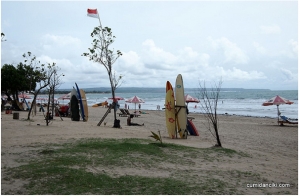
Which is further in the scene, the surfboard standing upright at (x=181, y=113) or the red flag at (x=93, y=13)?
the red flag at (x=93, y=13)

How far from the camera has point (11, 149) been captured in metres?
8.27

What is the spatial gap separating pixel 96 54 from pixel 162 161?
1111 centimetres

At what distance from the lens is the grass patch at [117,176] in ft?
17.3

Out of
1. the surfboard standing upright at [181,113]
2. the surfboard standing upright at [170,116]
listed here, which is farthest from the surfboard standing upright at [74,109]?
the surfboard standing upright at [181,113]

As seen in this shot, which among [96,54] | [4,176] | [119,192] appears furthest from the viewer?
[96,54]

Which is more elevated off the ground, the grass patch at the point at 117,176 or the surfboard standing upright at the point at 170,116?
the surfboard standing upright at the point at 170,116

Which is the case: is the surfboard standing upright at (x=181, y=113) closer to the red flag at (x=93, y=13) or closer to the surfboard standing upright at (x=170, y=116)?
the surfboard standing upright at (x=170, y=116)

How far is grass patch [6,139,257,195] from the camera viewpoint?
526cm

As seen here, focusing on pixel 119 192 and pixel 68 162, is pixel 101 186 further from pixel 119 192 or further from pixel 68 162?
pixel 68 162

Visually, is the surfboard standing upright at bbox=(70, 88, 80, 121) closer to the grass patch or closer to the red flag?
the red flag

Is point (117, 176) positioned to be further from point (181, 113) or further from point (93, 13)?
point (93, 13)

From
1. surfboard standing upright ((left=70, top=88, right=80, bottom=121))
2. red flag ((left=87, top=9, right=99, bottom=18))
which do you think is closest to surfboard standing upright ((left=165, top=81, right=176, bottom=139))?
red flag ((left=87, top=9, right=99, bottom=18))

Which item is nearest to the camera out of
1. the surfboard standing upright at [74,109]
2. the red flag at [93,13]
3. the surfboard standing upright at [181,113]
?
the surfboard standing upright at [181,113]

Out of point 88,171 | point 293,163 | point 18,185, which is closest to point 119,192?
point 88,171
